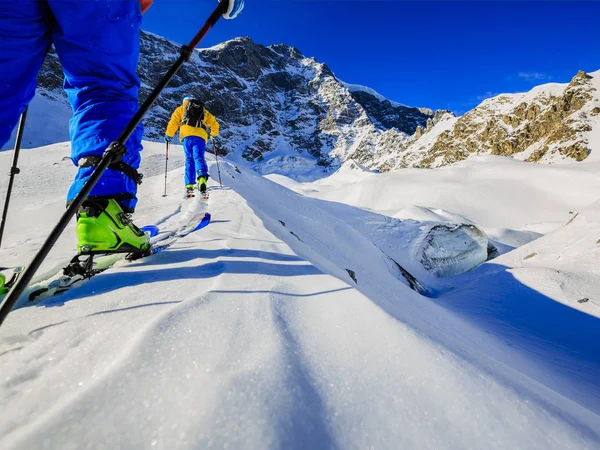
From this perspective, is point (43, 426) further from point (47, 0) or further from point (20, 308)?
point (47, 0)

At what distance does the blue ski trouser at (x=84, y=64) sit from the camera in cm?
151

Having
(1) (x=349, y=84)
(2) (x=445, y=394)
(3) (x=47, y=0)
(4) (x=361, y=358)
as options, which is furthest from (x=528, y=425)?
(1) (x=349, y=84)

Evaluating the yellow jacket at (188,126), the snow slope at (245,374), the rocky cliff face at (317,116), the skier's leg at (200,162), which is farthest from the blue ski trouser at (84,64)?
the rocky cliff face at (317,116)

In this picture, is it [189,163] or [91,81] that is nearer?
[91,81]

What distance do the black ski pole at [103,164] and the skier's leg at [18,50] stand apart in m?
0.71

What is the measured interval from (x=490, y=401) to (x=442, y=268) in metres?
9.68

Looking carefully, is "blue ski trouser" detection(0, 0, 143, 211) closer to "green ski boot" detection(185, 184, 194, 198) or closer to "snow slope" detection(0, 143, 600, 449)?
"snow slope" detection(0, 143, 600, 449)

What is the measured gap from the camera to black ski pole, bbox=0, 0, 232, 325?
975 millimetres

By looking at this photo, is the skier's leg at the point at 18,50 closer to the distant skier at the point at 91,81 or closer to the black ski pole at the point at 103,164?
the distant skier at the point at 91,81

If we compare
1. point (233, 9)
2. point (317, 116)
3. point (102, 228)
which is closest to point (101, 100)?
point (102, 228)

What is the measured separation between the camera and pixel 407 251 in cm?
958

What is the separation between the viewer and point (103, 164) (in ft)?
4.21

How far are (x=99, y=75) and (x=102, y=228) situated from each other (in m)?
1.01

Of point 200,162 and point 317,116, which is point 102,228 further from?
point 317,116
